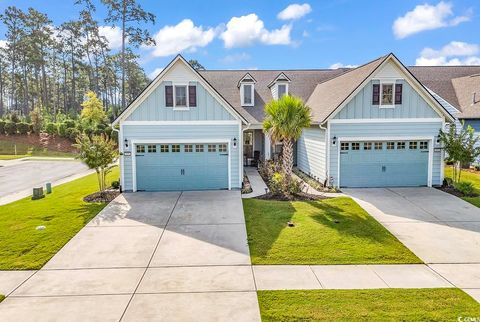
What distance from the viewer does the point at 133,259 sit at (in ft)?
29.1

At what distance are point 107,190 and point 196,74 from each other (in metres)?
6.80

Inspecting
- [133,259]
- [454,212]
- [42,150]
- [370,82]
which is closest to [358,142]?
[370,82]

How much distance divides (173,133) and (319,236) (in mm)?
8698

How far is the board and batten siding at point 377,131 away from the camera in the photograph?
16.3 meters

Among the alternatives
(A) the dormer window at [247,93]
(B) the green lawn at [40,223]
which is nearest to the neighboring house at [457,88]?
(A) the dormer window at [247,93]

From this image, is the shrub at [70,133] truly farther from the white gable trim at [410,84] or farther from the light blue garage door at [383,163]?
the light blue garage door at [383,163]

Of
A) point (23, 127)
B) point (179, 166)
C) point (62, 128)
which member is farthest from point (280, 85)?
point (23, 127)

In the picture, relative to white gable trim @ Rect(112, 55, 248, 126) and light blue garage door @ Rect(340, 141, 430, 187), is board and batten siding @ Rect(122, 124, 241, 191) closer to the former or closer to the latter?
white gable trim @ Rect(112, 55, 248, 126)

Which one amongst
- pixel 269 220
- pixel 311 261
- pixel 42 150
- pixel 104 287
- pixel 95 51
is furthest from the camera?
pixel 95 51

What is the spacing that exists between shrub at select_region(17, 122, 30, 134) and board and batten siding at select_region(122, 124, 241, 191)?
104 ft

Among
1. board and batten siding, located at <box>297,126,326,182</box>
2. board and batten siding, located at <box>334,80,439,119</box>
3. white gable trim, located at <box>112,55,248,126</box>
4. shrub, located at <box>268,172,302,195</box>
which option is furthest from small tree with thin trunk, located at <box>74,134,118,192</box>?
board and batten siding, located at <box>334,80,439,119</box>

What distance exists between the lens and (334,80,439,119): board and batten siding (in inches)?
637

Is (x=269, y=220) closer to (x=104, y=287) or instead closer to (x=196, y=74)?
(x=104, y=287)

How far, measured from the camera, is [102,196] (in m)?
15.2
